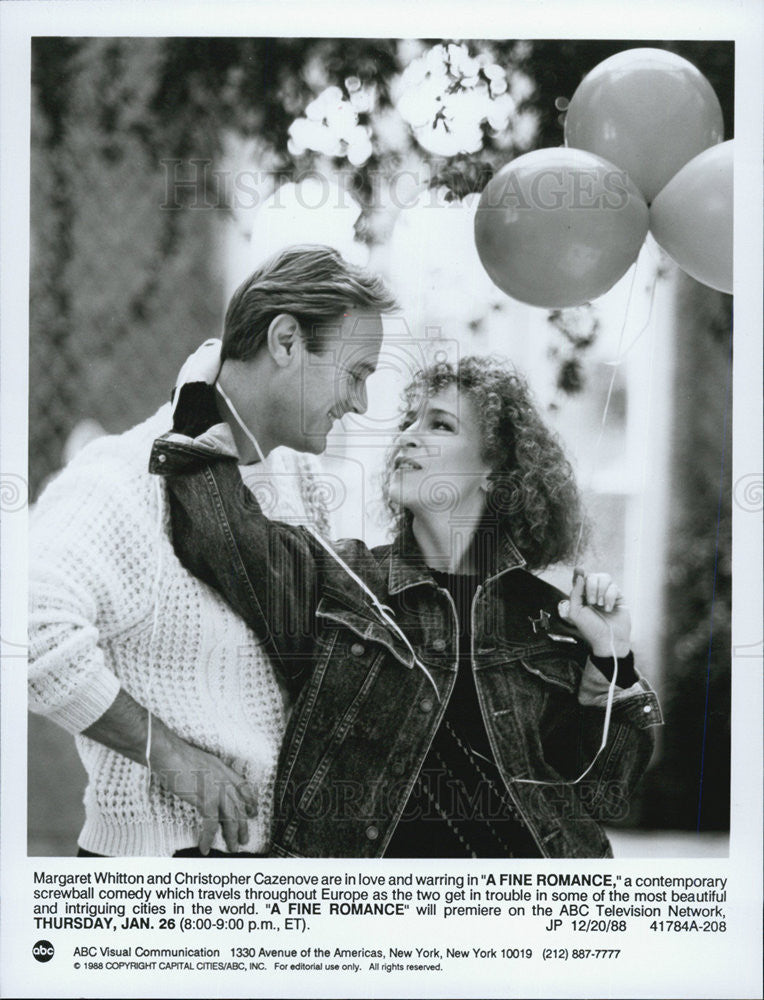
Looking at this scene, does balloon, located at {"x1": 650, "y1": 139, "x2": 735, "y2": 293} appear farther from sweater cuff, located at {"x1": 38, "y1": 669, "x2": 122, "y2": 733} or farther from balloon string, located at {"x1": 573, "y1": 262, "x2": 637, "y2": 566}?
sweater cuff, located at {"x1": 38, "y1": 669, "x2": 122, "y2": 733}

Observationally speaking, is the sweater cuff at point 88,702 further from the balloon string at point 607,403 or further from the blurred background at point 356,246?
the balloon string at point 607,403

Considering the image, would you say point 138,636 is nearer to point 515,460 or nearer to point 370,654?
point 370,654

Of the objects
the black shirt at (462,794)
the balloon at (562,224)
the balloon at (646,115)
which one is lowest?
the black shirt at (462,794)

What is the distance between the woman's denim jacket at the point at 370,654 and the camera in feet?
10.6

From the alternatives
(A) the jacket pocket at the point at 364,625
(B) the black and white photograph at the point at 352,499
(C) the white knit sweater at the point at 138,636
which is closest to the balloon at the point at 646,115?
(B) the black and white photograph at the point at 352,499

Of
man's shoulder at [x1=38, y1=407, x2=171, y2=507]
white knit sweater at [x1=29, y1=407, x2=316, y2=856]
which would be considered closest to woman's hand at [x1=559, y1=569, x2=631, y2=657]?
white knit sweater at [x1=29, y1=407, x2=316, y2=856]

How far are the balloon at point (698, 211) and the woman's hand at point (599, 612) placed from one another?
852 millimetres

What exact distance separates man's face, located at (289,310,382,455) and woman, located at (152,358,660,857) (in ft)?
0.48

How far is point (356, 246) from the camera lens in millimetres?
3229

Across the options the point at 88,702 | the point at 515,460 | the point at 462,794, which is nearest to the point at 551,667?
the point at 462,794

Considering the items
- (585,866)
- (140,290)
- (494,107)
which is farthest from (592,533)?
(140,290)

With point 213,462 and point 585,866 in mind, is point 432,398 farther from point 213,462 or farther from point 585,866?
point 585,866

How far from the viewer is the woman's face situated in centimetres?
324

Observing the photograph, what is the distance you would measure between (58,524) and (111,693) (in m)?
0.45
